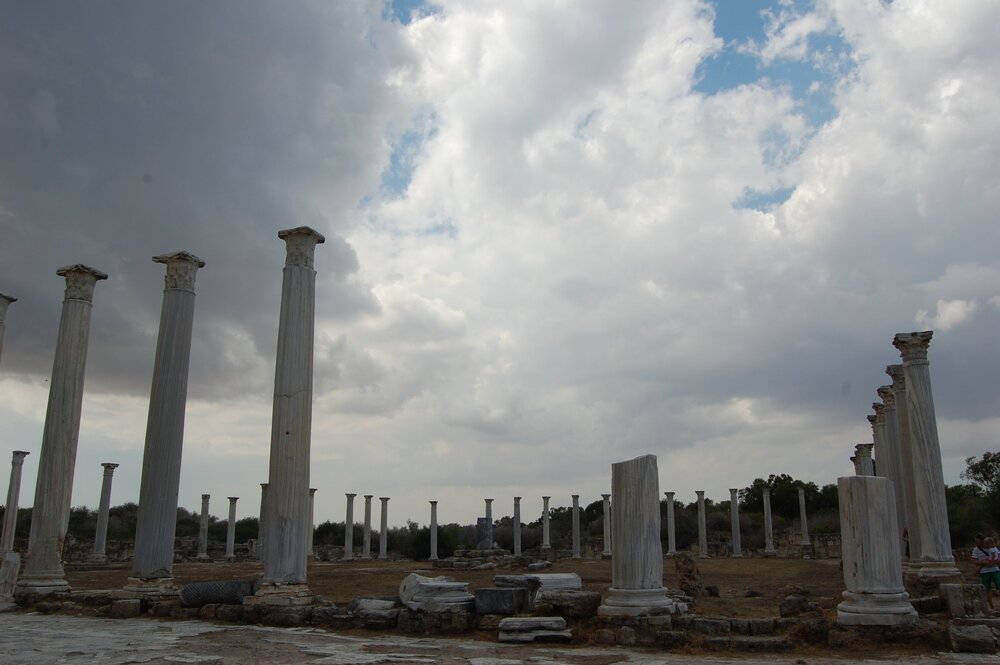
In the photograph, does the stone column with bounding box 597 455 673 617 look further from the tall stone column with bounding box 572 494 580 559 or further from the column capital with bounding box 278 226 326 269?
the tall stone column with bounding box 572 494 580 559

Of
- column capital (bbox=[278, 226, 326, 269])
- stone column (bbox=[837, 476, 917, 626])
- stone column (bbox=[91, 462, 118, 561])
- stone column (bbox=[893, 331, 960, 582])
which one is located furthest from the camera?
stone column (bbox=[91, 462, 118, 561])

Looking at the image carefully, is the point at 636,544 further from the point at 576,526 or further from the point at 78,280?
the point at 576,526

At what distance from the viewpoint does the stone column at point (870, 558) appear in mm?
11117

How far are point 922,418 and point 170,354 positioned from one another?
670 inches

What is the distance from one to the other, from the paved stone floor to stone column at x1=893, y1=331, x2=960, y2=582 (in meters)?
8.07

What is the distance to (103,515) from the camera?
3728 centimetres

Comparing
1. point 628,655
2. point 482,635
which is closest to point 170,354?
point 482,635

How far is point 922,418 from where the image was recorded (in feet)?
57.9

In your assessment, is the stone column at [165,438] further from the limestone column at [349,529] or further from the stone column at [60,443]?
the limestone column at [349,529]

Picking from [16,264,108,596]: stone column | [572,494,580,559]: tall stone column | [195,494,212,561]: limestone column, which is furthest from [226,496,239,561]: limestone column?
[16,264,108,596]: stone column

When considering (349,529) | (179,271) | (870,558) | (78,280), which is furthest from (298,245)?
(349,529)

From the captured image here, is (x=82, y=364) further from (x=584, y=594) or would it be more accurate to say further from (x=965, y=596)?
(x=965, y=596)

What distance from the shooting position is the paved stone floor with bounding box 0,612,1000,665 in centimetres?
957

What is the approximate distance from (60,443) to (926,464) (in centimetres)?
1998
